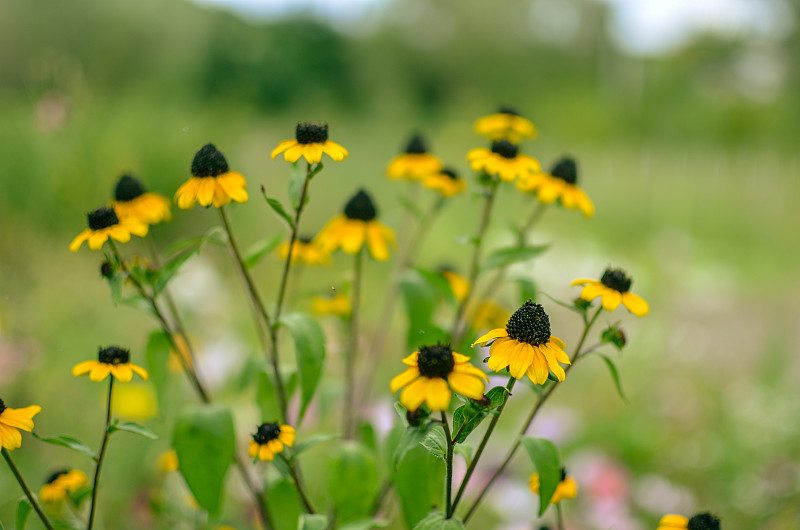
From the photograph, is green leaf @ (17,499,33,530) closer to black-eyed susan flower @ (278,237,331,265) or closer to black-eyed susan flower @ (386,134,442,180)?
black-eyed susan flower @ (278,237,331,265)

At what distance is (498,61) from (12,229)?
12.9 m

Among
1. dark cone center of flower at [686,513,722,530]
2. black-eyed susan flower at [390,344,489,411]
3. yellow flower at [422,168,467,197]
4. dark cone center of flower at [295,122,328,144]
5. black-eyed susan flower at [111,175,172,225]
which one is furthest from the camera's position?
yellow flower at [422,168,467,197]

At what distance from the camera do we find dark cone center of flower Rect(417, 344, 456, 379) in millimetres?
591

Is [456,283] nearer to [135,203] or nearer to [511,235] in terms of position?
[135,203]

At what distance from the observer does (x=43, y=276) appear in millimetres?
2348

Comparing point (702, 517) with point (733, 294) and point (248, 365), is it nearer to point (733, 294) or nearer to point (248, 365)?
point (248, 365)

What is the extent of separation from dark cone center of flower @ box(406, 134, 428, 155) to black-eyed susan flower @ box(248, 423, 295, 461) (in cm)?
60

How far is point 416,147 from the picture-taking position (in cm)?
115

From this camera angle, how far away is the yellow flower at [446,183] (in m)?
1.04

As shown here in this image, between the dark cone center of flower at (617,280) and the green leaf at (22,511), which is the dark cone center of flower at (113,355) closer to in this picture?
the green leaf at (22,511)

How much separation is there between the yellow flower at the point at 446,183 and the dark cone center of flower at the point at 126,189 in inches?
18.8

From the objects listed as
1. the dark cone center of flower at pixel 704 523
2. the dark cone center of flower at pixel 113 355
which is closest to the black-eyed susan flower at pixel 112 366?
the dark cone center of flower at pixel 113 355

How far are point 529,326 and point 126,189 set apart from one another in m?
0.67

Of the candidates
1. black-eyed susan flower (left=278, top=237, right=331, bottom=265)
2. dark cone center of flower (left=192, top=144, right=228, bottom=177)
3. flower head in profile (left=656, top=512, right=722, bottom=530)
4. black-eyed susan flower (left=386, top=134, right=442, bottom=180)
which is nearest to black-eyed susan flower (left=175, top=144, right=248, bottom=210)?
dark cone center of flower (left=192, top=144, right=228, bottom=177)
